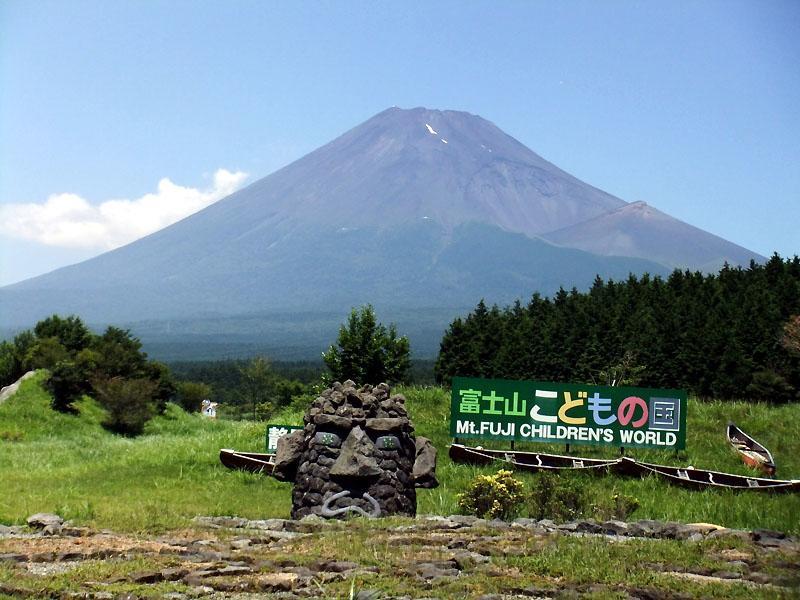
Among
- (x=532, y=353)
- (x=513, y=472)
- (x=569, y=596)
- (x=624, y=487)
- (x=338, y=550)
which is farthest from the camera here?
(x=532, y=353)

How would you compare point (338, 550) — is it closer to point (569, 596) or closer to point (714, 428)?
point (569, 596)

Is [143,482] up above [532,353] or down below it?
below

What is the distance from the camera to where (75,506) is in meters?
19.3

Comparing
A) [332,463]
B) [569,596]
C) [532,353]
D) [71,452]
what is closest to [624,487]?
[332,463]

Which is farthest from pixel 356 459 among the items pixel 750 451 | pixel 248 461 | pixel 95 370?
pixel 95 370

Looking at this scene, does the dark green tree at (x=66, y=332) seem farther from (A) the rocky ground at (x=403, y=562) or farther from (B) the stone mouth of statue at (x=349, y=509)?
(A) the rocky ground at (x=403, y=562)

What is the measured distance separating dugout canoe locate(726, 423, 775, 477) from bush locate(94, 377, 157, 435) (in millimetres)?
23250

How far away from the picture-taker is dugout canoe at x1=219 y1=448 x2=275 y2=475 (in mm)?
26219

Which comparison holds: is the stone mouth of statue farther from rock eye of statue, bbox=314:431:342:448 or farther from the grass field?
the grass field

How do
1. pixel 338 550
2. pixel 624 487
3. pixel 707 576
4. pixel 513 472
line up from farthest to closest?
pixel 513 472 → pixel 624 487 → pixel 338 550 → pixel 707 576

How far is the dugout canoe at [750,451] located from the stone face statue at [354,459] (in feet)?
37.9

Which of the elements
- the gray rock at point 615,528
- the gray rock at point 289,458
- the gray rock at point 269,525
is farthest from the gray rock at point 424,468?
the gray rock at point 615,528

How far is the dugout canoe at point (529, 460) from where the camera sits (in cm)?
2555

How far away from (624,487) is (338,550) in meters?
12.7
